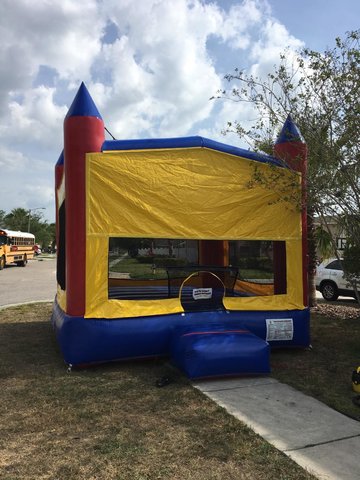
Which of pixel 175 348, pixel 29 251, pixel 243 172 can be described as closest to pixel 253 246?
pixel 243 172

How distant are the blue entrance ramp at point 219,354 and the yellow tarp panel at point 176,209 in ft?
2.49

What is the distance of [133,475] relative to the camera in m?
3.17

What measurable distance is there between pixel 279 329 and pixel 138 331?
2278mm

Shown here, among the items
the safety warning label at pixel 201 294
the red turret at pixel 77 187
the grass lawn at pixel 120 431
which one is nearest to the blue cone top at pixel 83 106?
the red turret at pixel 77 187

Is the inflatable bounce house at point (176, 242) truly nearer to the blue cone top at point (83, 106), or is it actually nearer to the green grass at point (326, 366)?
the blue cone top at point (83, 106)

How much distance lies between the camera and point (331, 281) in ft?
50.0

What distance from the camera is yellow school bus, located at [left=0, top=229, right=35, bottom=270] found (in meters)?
27.9

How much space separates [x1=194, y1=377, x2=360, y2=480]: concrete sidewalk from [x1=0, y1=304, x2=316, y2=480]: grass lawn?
152mm

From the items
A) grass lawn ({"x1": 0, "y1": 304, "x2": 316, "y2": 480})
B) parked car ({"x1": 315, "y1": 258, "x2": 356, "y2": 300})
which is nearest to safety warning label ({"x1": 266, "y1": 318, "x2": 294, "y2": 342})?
grass lawn ({"x1": 0, "y1": 304, "x2": 316, "y2": 480})

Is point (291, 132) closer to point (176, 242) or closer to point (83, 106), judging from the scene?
point (176, 242)

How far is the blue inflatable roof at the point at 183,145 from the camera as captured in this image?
6.19 metres

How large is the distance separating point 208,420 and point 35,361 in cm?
323

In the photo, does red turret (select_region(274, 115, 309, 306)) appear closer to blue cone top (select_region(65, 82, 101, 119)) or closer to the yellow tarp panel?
the yellow tarp panel

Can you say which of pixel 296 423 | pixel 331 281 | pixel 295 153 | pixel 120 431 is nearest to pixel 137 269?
pixel 295 153
